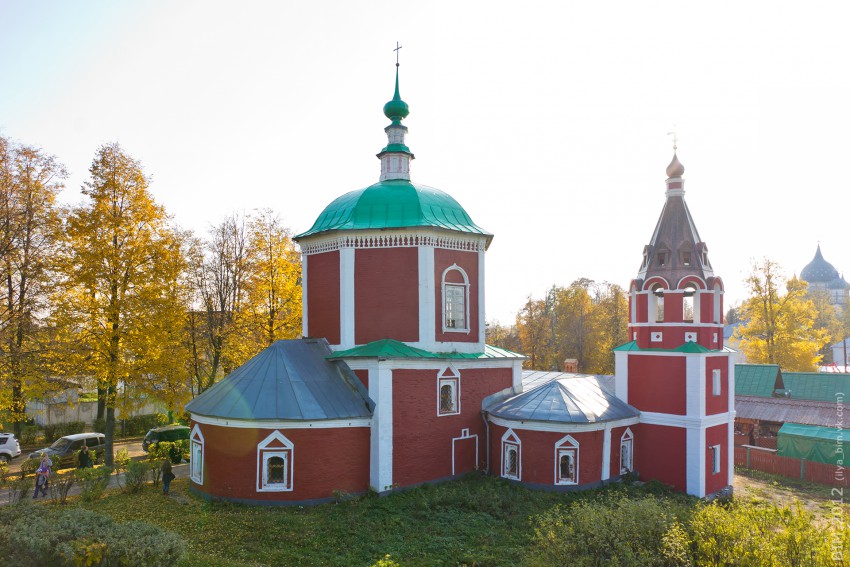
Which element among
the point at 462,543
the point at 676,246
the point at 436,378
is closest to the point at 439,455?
the point at 436,378

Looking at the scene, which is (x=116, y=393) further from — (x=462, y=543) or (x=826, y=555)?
(x=826, y=555)

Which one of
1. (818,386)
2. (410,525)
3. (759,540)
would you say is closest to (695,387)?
(410,525)

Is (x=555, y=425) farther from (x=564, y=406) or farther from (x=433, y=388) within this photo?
(x=433, y=388)

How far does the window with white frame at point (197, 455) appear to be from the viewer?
14.6 metres

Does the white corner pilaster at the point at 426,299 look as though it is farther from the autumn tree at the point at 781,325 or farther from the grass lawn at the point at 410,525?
the autumn tree at the point at 781,325

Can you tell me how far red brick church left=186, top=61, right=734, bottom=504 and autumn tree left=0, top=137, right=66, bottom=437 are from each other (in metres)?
6.24

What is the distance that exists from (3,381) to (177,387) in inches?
191

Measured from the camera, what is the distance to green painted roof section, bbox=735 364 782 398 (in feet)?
86.4

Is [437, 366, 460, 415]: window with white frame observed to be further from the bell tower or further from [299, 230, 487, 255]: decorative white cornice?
the bell tower

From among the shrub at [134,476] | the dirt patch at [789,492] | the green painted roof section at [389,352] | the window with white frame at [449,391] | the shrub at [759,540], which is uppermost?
the green painted roof section at [389,352]

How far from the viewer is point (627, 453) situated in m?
16.9

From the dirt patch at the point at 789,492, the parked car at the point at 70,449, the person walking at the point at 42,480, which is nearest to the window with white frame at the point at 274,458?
the person walking at the point at 42,480

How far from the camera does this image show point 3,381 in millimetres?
16719

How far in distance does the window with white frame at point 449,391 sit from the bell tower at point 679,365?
559 centimetres
